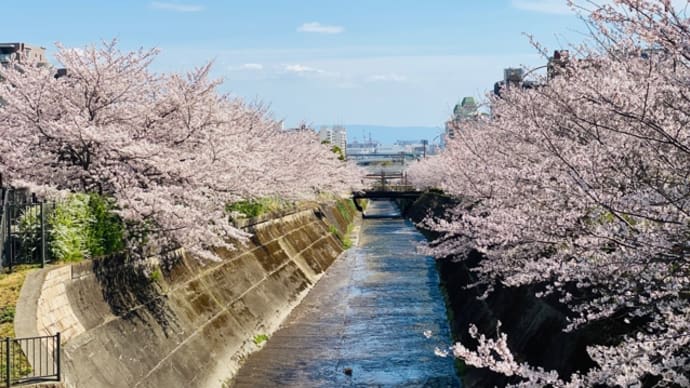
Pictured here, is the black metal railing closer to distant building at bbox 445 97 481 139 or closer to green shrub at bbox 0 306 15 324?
green shrub at bbox 0 306 15 324

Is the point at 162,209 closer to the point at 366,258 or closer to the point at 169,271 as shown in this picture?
the point at 169,271

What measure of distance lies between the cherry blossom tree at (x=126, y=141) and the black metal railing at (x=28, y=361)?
551 centimetres

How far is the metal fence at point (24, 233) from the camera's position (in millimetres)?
14367

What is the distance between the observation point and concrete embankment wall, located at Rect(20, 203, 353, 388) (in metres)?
13.3

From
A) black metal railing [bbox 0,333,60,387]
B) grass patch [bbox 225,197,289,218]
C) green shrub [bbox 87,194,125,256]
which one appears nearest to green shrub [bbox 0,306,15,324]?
black metal railing [bbox 0,333,60,387]

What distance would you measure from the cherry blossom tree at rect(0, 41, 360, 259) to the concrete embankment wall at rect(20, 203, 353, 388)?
144 centimetres

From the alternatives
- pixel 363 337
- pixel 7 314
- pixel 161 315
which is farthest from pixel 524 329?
pixel 7 314

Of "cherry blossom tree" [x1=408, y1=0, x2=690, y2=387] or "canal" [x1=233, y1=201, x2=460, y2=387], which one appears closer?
"cherry blossom tree" [x1=408, y1=0, x2=690, y2=387]

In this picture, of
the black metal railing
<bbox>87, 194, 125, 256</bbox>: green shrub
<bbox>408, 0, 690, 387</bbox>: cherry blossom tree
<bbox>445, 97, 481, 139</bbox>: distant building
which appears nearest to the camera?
<bbox>408, 0, 690, 387</bbox>: cherry blossom tree

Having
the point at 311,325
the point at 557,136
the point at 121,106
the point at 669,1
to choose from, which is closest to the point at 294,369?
the point at 311,325

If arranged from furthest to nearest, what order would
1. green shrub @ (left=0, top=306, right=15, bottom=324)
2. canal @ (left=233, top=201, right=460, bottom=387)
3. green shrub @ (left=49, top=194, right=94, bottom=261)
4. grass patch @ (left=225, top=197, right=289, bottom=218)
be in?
grass patch @ (left=225, top=197, right=289, bottom=218)
canal @ (left=233, top=201, right=460, bottom=387)
green shrub @ (left=49, top=194, right=94, bottom=261)
green shrub @ (left=0, top=306, right=15, bottom=324)

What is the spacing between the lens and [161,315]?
1786 cm

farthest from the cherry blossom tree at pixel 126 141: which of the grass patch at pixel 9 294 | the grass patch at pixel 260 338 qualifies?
the grass patch at pixel 260 338

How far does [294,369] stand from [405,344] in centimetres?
391
